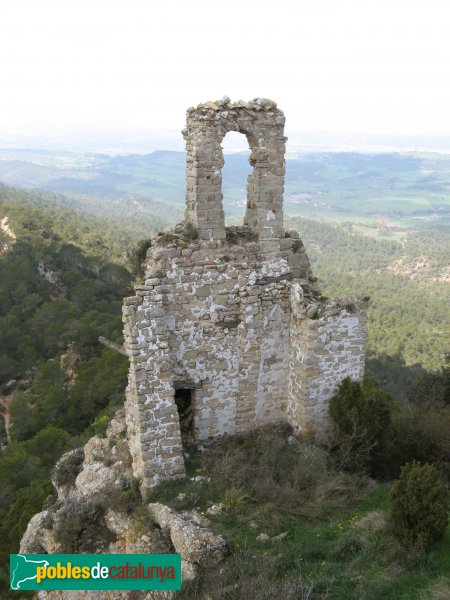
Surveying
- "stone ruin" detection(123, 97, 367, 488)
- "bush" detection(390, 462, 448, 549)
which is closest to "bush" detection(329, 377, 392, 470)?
"stone ruin" detection(123, 97, 367, 488)

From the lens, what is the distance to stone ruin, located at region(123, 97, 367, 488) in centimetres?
750

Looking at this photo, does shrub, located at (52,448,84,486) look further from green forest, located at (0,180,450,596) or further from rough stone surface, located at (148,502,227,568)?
rough stone surface, located at (148,502,227,568)

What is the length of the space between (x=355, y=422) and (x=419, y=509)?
97.4 inches

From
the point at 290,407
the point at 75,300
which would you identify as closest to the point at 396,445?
the point at 290,407

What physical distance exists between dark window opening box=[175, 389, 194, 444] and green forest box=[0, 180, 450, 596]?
283 cm

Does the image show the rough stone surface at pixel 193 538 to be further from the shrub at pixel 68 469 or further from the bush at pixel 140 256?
the bush at pixel 140 256

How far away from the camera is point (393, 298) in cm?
6456

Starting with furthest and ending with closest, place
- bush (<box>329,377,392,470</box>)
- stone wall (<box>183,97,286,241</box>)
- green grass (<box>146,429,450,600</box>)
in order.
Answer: bush (<box>329,377,392,470</box>) → stone wall (<box>183,97,286,241</box>) → green grass (<box>146,429,450,600</box>)

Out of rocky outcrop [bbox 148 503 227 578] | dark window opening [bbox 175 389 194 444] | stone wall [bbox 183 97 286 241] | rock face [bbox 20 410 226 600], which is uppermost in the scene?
stone wall [bbox 183 97 286 241]

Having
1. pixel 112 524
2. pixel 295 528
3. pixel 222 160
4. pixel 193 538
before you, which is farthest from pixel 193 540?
pixel 222 160

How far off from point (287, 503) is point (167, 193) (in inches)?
7804

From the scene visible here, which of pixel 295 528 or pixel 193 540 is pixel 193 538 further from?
pixel 295 528

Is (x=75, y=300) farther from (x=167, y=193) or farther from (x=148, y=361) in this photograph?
(x=167, y=193)

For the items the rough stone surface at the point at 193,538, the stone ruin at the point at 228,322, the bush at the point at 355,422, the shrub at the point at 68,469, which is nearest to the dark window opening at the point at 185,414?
the stone ruin at the point at 228,322
